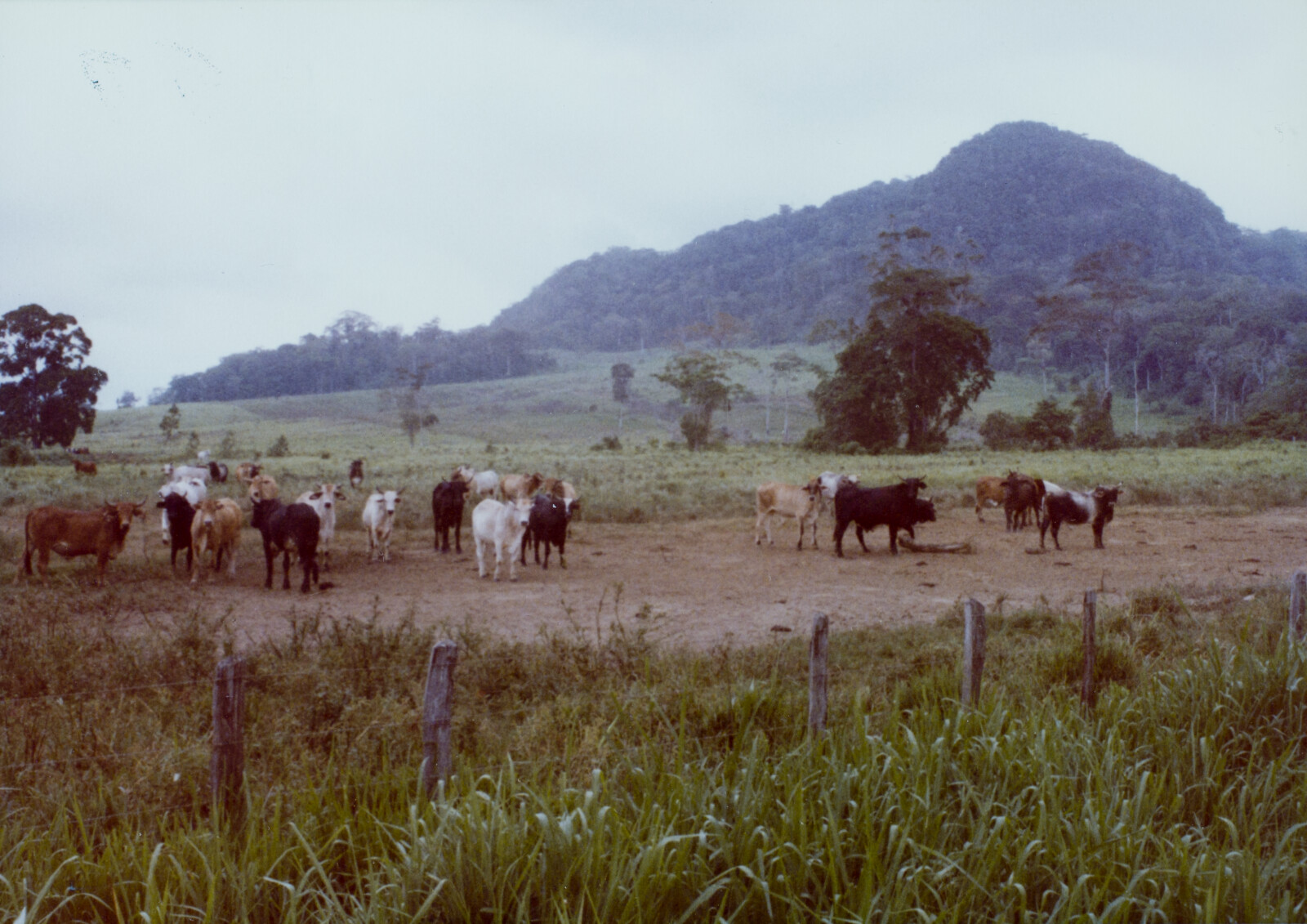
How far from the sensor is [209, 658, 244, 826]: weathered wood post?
383 centimetres

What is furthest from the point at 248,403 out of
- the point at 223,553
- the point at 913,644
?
the point at 913,644

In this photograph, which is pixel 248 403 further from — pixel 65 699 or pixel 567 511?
pixel 65 699

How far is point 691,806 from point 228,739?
1974 millimetres

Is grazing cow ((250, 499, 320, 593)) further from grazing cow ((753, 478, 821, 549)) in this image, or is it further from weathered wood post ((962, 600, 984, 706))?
weathered wood post ((962, 600, 984, 706))

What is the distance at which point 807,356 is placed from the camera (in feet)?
406

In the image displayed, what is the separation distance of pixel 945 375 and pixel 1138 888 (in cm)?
5030

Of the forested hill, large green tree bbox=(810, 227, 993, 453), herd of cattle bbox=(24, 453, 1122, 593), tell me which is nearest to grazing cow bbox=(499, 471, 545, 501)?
herd of cattle bbox=(24, 453, 1122, 593)

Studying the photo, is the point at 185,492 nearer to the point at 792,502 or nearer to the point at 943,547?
the point at 792,502

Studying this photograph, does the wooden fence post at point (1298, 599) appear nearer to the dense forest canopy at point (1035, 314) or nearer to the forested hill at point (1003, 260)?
the dense forest canopy at point (1035, 314)

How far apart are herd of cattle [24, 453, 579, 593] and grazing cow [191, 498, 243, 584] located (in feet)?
0.05

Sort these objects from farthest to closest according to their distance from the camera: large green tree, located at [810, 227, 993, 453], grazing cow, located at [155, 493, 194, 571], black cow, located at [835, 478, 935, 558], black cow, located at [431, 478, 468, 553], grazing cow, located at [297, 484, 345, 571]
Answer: large green tree, located at [810, 227, 993, 453] < black cow, located at [835, 478, 935, 558] < black cow, located at [431, 478, 468, 553] < grazing cow, located at [297, 484, 345, 571] < grazing cow, located at [155, 493, 194, 571]

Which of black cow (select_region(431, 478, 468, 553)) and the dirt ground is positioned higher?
black cow (select_region(431, 478, 468, 553))

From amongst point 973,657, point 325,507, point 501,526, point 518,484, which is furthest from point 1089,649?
point 518,484

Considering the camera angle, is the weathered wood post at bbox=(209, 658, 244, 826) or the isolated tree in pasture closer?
the weathered wood post at bbox=(209, 658, 244, 826)
